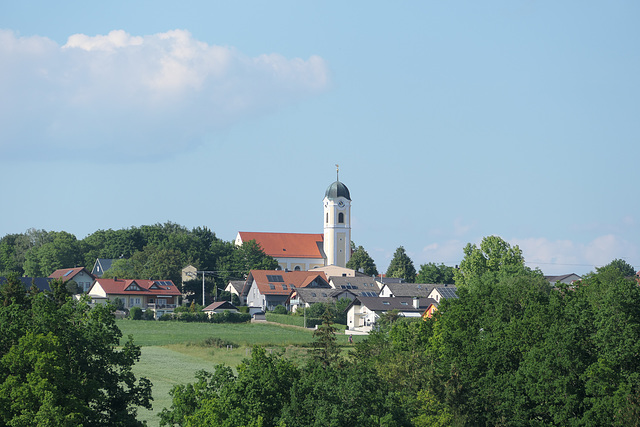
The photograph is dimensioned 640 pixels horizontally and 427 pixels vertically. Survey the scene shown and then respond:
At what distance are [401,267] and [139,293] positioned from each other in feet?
164

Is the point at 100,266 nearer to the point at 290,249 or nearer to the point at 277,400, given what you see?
the point at 290,249

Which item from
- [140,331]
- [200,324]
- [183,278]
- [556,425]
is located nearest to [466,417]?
[556,425]

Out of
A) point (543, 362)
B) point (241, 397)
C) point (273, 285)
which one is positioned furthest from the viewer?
point (273, 285)

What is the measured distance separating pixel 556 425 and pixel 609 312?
6.10m

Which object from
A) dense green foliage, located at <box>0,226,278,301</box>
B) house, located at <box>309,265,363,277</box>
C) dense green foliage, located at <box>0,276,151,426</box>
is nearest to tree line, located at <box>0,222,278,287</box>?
dense green foliage, located at <box>0,226,278,301</box>

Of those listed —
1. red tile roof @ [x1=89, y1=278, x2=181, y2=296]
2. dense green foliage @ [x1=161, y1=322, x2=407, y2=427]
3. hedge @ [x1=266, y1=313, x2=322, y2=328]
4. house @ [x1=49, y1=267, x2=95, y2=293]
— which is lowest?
dense green foliage @ [x1=161, y1=322, x2=407, y2=427]

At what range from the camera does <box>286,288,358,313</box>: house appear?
110625 mm

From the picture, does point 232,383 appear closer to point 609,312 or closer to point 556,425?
point 556,425

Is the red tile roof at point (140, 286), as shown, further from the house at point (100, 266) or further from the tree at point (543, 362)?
the tree at point (543, 362)

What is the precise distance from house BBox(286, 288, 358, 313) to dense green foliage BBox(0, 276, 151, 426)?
2941 inches

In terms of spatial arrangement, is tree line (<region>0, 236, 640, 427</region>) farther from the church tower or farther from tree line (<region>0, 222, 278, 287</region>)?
the church tower

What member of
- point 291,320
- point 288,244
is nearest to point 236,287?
point 291,320

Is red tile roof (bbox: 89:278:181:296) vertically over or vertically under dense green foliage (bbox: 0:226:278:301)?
under

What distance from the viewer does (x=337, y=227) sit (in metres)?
161
